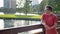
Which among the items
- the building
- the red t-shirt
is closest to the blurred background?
the building

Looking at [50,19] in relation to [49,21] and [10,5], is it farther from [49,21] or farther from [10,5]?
[10,5]

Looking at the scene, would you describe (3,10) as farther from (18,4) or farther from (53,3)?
(53,3)

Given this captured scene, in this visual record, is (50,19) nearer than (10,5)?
Yes

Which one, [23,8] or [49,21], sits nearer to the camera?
[49,21]

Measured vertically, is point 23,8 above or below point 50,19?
below

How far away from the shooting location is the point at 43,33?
3.01 metres

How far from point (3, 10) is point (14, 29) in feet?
31.9

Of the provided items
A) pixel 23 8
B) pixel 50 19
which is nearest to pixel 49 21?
pixel 50 19

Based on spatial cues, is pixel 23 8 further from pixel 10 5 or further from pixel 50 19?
pixel 50 19

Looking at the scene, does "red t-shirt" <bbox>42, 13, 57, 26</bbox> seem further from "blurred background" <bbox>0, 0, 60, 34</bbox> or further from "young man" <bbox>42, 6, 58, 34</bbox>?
"blurred background" <bbox>0, 0, 60, 34</bbox>

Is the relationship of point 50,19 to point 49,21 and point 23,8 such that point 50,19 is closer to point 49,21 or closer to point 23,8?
point 49,21

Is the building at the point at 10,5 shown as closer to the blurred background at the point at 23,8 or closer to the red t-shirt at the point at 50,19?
the blurred background at the point at 23,8

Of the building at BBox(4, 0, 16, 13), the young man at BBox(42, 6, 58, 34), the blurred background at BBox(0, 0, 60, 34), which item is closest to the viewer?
the young man at BBox(42, 6, 58, 34)

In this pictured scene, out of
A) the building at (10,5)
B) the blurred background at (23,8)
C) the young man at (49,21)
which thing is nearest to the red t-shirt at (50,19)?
the young man at (49,21)
